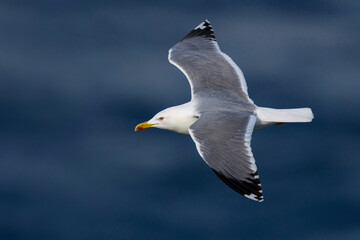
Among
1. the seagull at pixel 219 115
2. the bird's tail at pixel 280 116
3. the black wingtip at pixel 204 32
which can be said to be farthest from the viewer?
the black wingtip at pixel 204 32

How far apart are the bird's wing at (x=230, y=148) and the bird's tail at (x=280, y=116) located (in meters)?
0.21

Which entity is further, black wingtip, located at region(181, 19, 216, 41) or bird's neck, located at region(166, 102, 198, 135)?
black wingtip, located at region(181, 19, 216, 41)

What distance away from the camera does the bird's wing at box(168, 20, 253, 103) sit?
9.34 m

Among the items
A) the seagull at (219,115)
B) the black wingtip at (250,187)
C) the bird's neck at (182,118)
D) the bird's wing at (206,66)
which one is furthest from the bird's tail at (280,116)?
the black wingtip at (250,187)

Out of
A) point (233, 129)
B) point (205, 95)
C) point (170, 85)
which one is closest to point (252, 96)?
point (170, 85)

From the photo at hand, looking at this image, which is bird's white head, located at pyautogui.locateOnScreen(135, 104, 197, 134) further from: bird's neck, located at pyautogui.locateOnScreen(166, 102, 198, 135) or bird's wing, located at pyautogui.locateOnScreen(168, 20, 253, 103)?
bird's wing, located at pyautogui.locateOnScreen(168, 20, 253, 103)

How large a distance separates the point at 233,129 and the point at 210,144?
→ 0.33 m

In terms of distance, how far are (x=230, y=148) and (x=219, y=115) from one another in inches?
27.4

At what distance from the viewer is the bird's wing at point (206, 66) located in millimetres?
9344

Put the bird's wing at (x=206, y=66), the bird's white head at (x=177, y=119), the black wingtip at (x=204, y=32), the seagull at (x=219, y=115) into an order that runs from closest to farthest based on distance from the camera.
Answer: the seagull at (x=219, y=115)
the bird's white head at (x=177, y=119)
the bird's wing at (x=206, y=66)
the black wingtip at (x=204, y=32)

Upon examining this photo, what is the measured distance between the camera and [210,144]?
25.6 ft

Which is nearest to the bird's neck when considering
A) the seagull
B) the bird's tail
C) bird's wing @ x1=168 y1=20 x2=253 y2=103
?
the seagull

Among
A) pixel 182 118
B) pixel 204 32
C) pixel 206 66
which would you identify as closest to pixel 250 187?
pixel 182 118

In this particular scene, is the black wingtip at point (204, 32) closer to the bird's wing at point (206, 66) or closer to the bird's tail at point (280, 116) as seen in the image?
the bird's wing at point (206, 66)
